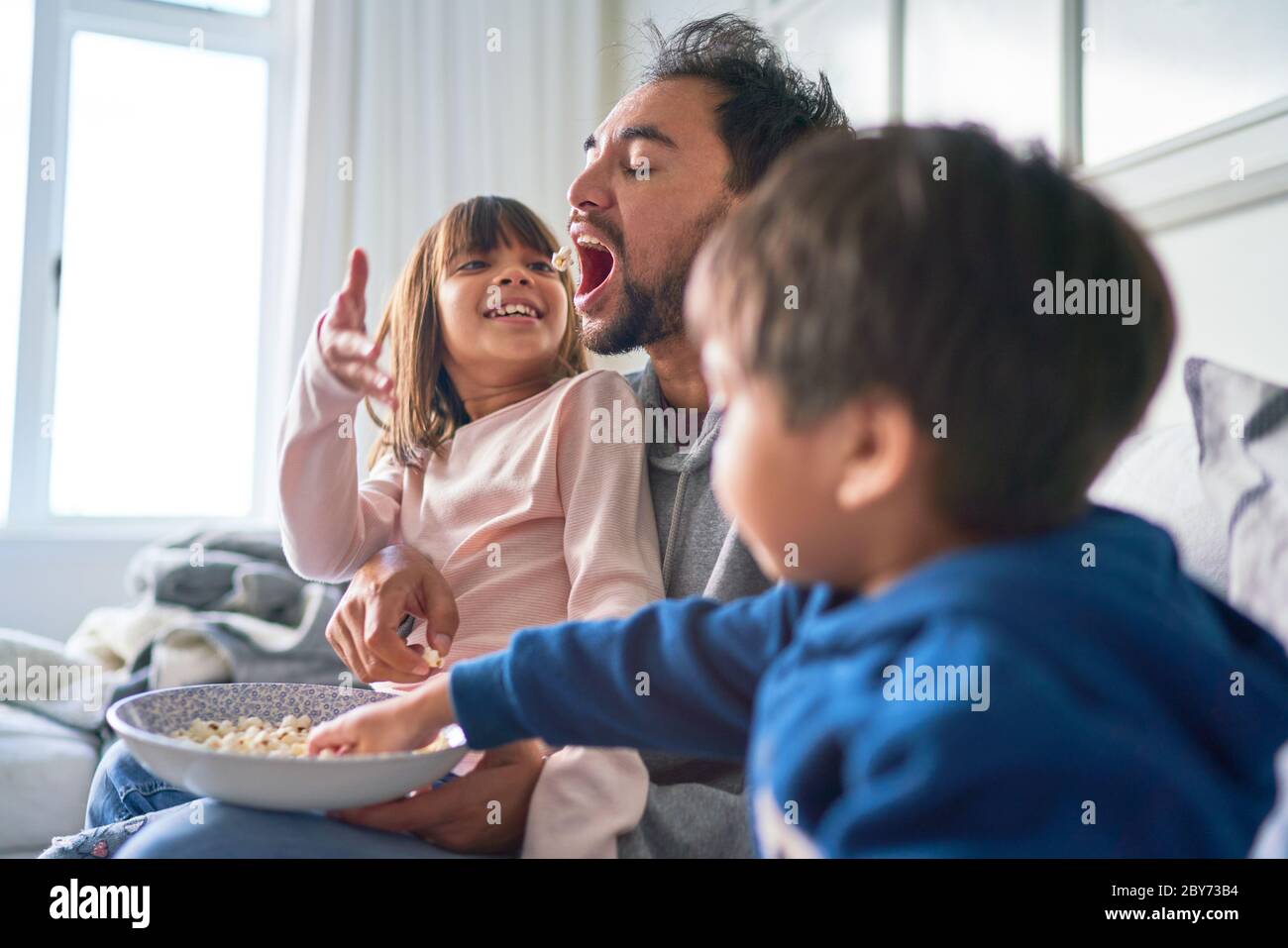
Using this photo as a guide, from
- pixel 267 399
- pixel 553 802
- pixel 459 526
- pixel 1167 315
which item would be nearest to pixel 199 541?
pixel 267 399

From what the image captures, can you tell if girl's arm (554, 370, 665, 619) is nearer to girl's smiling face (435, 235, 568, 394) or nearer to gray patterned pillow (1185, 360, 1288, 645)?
girl's smiling face (435, 235, 568, 394)

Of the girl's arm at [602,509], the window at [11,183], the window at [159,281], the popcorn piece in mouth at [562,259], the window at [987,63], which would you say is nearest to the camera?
the girl's arm at [602,509]

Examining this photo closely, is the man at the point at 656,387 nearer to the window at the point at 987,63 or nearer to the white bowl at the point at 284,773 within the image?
the white bowl at the point at 284,773

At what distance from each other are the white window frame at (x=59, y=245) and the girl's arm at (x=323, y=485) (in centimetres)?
220

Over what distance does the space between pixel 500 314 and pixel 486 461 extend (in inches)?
9.0

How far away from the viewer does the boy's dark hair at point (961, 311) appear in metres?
0.55

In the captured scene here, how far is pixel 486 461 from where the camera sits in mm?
1325

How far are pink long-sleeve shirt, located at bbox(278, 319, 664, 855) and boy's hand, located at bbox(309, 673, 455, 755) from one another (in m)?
0.30

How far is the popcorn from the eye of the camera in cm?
87

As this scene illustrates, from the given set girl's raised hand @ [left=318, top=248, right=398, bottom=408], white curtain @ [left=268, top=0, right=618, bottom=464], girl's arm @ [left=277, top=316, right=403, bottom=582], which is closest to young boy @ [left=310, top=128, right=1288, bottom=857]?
girl's raised hand @ [left=318, top=248, right=398, bottom=408]

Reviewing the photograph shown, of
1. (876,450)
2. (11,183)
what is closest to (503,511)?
(876,450)

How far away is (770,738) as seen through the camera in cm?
59

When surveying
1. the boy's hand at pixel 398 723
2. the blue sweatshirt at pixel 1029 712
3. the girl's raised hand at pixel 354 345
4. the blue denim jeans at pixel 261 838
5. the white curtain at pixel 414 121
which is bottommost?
the blue denim jeans at pixel 261 838

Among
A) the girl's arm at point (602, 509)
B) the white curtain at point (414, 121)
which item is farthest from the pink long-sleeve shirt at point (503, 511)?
the white curtain at point (414, 121)
